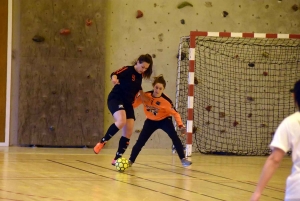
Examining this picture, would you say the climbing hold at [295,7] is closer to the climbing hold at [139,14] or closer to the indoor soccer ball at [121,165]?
the climbing hold at [139,14]

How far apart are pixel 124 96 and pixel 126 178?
111 cm

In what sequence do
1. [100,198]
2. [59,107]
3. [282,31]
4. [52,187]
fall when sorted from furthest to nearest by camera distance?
1. [282,31]
2. [59,107]
3. [52,187]
4. [100,198]

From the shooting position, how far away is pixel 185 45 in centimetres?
873

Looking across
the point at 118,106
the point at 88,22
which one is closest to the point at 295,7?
the point at 88,22

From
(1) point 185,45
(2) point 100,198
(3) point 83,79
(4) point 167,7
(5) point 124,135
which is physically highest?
(4) point 167,7

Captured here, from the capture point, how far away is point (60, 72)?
332 inches

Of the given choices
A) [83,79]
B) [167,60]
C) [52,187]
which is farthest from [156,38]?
[52,187]

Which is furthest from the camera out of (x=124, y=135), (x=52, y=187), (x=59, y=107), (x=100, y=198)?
(x=59, y=107)

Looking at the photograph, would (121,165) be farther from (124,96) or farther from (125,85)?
(125,85)

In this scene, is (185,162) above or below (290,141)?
below

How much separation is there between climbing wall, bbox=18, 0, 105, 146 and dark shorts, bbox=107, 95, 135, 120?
2.16 meters

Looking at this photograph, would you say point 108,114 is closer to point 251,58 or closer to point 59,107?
point 59,107

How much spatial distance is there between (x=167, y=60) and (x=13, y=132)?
2833 mm

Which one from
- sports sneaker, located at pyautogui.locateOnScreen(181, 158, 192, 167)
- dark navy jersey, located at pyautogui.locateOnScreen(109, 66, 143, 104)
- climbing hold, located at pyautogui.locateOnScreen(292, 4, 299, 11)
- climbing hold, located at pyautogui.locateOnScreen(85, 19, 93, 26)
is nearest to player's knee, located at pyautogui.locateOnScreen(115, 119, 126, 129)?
dark navy jersey, located at pyautogui.locateOnScreen(109, 66, 143, 104)
